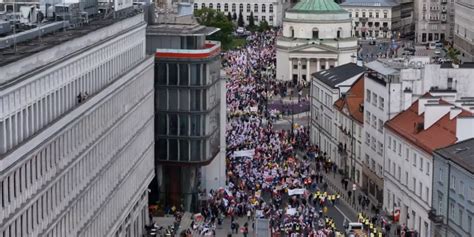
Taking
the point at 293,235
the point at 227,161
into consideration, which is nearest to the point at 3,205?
the point at 293,235

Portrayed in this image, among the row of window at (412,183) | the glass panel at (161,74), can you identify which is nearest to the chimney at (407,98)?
the row of window at (412,183)

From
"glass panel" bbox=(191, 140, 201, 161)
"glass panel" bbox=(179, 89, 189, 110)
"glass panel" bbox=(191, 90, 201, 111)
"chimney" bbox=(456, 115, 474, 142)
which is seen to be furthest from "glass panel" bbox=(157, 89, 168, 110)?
"chimney" bbox=(456, 115, 474, 142)

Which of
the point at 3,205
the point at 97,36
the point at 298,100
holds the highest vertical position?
the point at 97,36

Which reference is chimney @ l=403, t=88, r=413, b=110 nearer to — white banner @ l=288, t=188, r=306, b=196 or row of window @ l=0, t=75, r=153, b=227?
white banner @ l=288, t=188, r=306, b=196

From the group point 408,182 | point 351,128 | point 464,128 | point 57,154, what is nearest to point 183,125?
point 408,182

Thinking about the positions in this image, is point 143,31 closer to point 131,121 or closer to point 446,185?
point 131,121

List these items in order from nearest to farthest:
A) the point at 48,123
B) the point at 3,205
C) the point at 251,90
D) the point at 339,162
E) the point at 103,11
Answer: the point at 3,205, the point at 48,123, the point at 103,11, the point at 339,162, the point at 251,90

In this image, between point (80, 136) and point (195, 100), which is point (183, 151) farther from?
point (80, 136)
